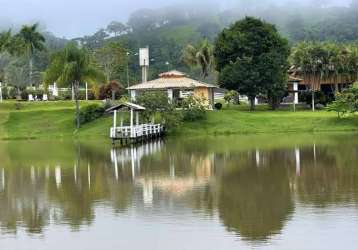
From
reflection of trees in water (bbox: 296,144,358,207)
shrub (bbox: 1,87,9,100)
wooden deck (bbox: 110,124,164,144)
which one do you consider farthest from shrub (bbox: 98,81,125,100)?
reflection of trees in water (bbox: 296,144,358,207)

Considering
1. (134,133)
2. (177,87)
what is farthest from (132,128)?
(177,87)

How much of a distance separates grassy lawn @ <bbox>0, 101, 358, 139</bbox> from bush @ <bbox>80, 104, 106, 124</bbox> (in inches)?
31.4

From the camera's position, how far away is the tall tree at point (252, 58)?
2707 inches

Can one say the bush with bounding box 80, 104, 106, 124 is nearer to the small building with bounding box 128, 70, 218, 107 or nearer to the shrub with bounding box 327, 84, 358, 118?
the small building with bounding box 128, 70, 218, 107

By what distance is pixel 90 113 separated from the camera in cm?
6181

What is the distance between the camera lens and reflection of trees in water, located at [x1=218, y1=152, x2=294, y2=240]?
18047mm

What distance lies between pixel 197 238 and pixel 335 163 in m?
17.1

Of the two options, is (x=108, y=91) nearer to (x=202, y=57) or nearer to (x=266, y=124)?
(x=202, y=57)

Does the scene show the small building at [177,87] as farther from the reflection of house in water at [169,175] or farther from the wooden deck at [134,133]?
the reflection of house in water at [169,175]

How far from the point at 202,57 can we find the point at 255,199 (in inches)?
2766

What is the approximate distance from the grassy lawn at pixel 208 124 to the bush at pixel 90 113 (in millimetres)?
797

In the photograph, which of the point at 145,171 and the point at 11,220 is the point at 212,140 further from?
the point at 11,220

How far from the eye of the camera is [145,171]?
104 ft

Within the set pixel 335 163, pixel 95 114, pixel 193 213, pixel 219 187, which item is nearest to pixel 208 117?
pixel 95 114
